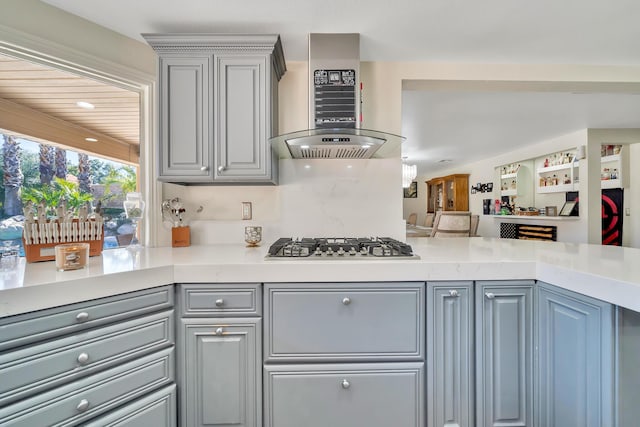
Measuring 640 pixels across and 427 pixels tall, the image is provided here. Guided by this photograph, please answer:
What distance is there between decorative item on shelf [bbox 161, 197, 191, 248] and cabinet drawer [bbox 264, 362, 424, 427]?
1.03m

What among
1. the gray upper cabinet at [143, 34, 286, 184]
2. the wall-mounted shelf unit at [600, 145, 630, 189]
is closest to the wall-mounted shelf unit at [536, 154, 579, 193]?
the wall-mounted shelf unit at [600, 145, 630, 189]

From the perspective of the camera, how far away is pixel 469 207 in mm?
7168

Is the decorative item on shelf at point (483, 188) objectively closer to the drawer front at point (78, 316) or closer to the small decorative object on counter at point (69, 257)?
the drawer front at point (78, 316)

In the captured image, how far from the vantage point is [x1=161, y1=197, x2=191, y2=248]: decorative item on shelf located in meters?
1.74

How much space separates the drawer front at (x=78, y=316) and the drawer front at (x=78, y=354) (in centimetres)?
3

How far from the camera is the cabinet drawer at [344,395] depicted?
1177mm

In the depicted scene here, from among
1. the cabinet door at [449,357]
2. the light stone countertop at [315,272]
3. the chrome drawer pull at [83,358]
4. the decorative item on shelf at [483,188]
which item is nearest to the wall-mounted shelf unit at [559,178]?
the decorative item on shelf at [483,188]

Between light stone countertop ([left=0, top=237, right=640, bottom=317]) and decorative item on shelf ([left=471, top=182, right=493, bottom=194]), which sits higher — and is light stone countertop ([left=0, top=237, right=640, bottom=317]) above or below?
below

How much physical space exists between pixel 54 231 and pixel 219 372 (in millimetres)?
1052

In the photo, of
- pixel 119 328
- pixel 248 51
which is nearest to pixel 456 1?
pixel 248 51

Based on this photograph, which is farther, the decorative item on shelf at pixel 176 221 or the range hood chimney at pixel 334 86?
the decorative item on shelf at pixel 176 221

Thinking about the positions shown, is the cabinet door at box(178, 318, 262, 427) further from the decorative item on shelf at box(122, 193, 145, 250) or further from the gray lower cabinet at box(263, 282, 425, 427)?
the decorative item on shelf at box(122, 193, 145, 250)

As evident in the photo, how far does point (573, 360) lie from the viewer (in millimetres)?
1044

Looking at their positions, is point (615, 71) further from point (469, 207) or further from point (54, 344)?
point (469, 207)
